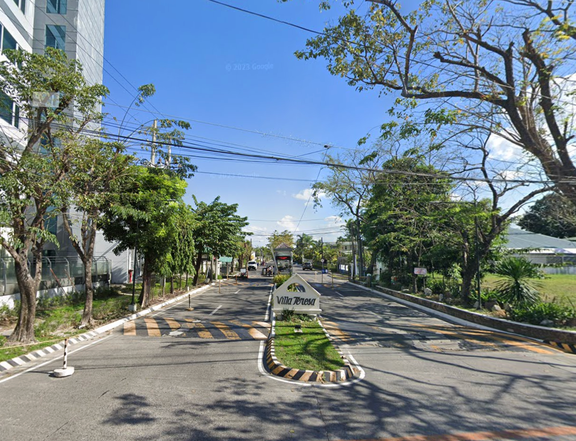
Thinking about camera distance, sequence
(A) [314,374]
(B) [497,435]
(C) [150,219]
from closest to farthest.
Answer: (B) [497,435] → (A) [314,374] → (C) [150,219]

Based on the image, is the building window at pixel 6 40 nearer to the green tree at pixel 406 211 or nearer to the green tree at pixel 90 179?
the green tree at pixel 90 179

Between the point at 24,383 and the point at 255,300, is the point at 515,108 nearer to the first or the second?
the point at 24,383

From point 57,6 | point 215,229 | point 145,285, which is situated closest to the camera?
point 145,285

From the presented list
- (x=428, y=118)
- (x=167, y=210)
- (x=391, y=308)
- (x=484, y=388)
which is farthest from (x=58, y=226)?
(x=484, y=388)

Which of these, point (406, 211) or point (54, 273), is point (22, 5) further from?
point (406, 211)

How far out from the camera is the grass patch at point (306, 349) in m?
8.04

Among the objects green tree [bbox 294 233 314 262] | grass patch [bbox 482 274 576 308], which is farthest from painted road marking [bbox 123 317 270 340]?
green tree [bbox 294 233 314 262]

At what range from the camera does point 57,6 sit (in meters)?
23.5

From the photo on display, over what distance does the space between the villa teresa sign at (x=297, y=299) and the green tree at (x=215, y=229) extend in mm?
15798

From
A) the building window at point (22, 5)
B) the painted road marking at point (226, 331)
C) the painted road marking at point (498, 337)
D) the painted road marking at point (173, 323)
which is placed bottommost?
the painted road marking at point (498, 337)

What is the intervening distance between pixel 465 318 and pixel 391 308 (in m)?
4.89

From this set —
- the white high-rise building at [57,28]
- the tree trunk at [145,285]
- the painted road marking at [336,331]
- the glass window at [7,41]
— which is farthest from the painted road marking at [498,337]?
the glass window at [7,41]

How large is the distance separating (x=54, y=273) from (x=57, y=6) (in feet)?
58.0

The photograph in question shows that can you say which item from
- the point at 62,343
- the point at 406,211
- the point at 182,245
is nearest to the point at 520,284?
the point at 406,211
